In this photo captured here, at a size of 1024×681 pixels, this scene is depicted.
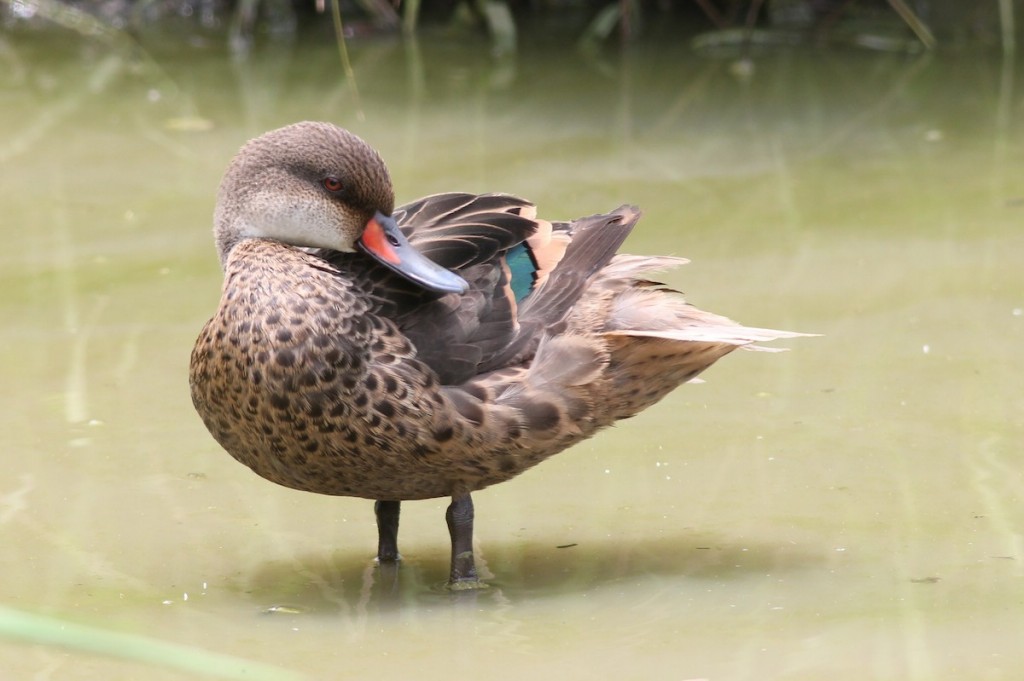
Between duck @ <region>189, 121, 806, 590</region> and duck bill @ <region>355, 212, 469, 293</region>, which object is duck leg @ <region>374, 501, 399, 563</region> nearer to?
duck @ <region>189, 121, 806, 590</region>

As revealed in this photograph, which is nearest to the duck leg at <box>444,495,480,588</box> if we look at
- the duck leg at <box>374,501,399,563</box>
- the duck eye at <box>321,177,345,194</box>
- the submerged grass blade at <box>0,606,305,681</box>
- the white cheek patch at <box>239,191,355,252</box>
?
the duck leg at <box>374,501,399,563</box>

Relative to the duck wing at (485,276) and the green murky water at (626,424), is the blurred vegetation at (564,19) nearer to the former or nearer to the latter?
the green murky water at (626,424)

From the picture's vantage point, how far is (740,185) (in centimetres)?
585

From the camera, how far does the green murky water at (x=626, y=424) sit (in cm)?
299

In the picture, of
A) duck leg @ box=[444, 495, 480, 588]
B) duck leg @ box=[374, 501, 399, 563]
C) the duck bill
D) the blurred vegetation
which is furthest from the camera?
the blurred vegetation

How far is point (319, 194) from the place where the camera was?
10.7 ft

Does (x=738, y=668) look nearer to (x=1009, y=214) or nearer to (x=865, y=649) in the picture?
(x=865, y=649)

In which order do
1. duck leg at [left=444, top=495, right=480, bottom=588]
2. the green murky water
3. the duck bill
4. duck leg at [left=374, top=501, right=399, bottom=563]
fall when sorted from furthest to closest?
duck leg at [left=374, top=501, right=399, bottom=563] → duck leg at [left=444, top=495, right=480, bottom=588] → the duck bill → the green murky water

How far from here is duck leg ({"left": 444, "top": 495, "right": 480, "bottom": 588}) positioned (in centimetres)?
326

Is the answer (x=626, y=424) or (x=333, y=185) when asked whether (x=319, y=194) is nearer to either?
(x=333, y=185)

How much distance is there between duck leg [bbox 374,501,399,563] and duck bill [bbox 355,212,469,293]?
518mm

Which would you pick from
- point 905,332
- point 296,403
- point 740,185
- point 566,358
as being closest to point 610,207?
point 740,185

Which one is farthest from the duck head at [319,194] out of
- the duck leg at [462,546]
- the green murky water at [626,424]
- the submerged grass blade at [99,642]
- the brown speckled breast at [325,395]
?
the submerged grass blade at [99,642]

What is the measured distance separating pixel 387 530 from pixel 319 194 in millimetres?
767
